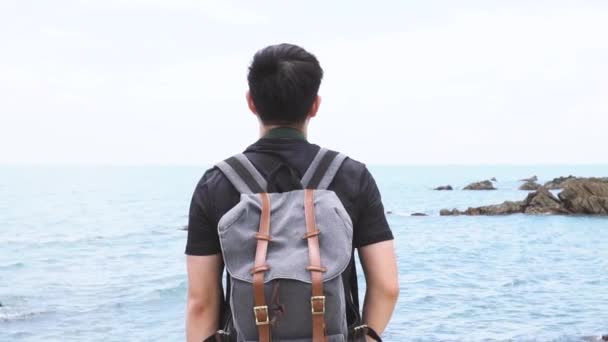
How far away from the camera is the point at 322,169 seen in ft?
9.58

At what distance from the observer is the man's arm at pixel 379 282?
2.99 metres

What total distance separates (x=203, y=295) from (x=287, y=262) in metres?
0.50

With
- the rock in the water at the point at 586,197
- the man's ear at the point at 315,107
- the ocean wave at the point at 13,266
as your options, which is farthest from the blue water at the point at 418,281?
the man's ear at the point at 315,107

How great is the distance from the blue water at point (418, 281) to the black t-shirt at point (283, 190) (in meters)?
14.3

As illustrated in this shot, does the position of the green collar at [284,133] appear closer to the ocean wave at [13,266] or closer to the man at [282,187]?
the man at [282,187]

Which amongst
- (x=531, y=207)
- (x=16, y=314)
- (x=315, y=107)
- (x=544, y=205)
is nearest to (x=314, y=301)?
(x=315, y=107)

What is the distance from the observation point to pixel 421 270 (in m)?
31.5

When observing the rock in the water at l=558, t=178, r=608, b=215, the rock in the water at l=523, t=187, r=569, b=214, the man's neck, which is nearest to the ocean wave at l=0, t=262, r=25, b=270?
the man's neck

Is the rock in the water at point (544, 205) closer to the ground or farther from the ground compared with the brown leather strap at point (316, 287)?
closer to the ground

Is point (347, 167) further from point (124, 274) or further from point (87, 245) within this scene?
point (87, 245)

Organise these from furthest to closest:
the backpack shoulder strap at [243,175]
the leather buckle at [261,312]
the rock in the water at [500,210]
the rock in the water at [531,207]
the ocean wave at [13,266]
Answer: the rock in the water at [500,210] < the rock in the water at [531,207] < the ocean wave at [13,266] < the backpack shoulder strap at [243,175] < the leather buckle at [261,312]

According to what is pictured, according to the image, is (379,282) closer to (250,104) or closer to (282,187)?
(282,187)

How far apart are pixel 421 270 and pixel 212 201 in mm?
29422

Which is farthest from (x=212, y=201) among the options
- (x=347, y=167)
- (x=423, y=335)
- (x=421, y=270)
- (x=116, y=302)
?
(x=421, y=270)
